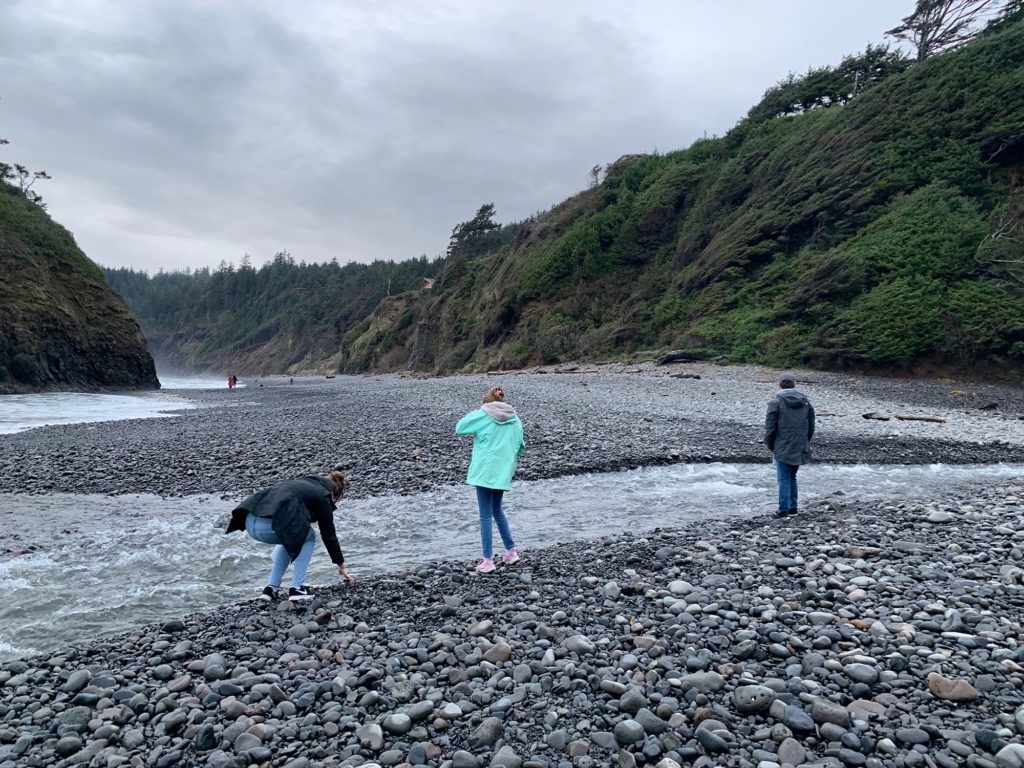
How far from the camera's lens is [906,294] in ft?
→ 89.3

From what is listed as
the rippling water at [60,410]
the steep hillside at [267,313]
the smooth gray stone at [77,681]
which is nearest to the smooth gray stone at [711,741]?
the smooth gray stone at [77,681]

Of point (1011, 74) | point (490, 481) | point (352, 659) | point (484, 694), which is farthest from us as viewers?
point (1011, 74)

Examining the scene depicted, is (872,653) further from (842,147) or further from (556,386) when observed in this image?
(842,147)

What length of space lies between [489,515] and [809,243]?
1403 inches

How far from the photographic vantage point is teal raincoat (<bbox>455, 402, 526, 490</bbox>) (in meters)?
6.72

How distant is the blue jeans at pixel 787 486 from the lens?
8.82 metres

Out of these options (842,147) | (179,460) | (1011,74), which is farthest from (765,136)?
(179,460)

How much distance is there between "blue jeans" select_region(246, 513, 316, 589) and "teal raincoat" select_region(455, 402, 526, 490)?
1917mm

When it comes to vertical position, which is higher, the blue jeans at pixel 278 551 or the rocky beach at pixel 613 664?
the blue jeans at pixel 278 551

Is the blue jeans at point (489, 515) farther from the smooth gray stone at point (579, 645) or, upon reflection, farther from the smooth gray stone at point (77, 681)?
the smooth gray stone at point (77, 681)

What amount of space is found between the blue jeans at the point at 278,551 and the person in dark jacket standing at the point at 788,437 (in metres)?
6.73

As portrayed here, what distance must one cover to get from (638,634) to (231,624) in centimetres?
367

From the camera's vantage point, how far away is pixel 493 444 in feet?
22.4

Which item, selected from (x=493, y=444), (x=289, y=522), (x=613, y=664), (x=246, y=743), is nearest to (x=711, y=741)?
(x=613, y=664)
